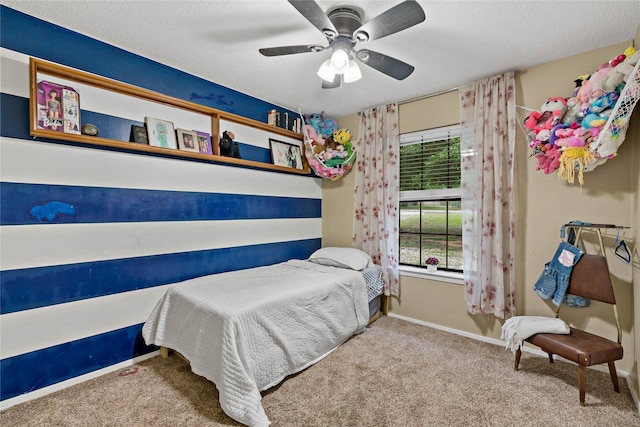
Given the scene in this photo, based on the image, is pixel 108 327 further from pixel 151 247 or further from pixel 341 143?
pixel 341 143

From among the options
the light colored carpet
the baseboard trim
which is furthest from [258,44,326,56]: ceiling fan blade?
the baseboard trim

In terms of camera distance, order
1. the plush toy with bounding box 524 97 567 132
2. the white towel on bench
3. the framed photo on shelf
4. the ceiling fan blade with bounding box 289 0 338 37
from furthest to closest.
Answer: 1. the framed photo on shelf
2. the plush toy with bounding box 524 97 567 132
3. the white towel on bench
4. the ceiling fan blade with bounding box 289 0 338 37

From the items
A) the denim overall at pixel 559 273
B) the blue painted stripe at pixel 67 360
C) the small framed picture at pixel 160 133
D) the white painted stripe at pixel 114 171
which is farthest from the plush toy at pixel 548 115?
the blue painted stripe at pixel 67 360

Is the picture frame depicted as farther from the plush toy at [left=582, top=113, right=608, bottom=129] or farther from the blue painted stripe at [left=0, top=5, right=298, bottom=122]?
the plush toy at [left=582, top=113, right=608, bottom=129]

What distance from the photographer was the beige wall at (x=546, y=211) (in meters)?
2.07

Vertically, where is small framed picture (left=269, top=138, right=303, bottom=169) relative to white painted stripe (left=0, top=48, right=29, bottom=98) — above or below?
below

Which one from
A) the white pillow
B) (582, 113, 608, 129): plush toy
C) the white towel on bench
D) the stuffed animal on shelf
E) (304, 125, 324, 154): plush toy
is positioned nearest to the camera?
(582, 113, 608, 129): plush toy

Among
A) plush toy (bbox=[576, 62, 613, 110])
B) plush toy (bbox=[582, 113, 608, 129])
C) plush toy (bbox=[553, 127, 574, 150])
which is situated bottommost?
plush toy (bbox=[553, 127, 574, 150])

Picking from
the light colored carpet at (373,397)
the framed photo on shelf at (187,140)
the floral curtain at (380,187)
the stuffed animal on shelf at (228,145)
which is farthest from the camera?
the floral curtain at (380,187)

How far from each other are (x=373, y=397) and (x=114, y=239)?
2151mm

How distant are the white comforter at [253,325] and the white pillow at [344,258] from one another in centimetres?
22

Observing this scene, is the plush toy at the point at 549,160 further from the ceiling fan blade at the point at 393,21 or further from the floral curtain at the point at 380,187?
the ceiling fan blade at the point at 393,21

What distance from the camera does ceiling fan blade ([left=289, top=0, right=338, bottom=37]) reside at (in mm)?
1359

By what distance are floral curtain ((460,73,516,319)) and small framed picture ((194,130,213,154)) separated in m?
2.43
